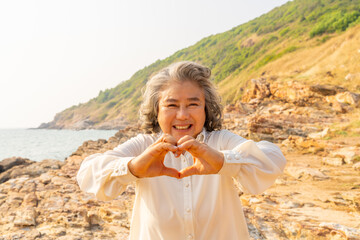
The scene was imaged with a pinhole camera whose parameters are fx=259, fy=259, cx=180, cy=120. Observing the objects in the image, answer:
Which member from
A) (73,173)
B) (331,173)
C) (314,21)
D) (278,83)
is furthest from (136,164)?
(314,21)

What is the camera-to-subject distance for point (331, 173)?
586cm

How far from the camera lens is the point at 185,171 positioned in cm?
161

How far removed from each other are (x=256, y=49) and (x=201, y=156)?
177 feet

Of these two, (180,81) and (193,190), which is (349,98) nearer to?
(180,81)

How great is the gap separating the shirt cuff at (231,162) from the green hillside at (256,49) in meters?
0.97

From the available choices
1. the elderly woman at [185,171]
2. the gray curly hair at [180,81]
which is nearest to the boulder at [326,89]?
the gray curly hair at [180,81]

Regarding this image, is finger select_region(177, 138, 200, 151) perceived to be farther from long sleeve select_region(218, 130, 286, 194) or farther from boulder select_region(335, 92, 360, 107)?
boulder select_region(335, 92, 360, 107)

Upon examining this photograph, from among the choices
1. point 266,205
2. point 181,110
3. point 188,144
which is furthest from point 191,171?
point 266,205

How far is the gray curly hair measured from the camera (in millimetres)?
1993

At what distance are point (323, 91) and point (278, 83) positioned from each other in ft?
11.3

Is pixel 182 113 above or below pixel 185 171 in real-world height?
above

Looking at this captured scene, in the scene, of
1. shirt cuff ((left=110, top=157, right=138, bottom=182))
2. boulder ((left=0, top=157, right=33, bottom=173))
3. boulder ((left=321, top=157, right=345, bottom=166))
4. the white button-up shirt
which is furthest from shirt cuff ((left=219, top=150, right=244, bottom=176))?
boulder ((left=0, top=157, right=33, bottom=173))

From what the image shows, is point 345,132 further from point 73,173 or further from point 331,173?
point 73,173

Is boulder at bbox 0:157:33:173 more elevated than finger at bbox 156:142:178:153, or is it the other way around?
finger at bbox 156:142:178:153
